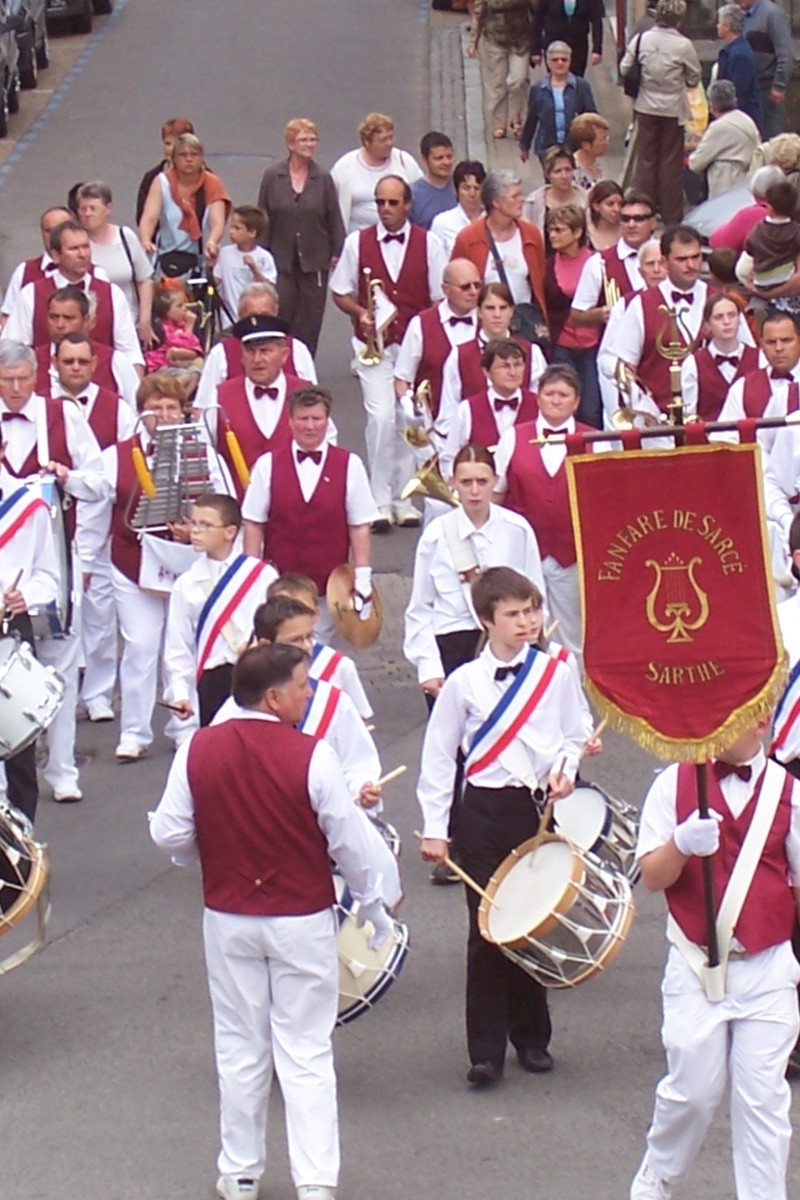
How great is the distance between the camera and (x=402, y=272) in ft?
45.7

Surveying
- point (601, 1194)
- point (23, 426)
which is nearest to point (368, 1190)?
point (601, 1194)

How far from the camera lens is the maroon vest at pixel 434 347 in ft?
41.1

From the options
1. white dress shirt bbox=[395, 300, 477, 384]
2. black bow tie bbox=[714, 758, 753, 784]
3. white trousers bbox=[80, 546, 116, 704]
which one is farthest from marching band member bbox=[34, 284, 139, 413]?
black bow tie bbox=[714, 758, 753, 784]

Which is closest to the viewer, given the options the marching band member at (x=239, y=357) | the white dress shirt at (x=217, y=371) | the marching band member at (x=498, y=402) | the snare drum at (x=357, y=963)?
the snare drum at (x=357, y=963)

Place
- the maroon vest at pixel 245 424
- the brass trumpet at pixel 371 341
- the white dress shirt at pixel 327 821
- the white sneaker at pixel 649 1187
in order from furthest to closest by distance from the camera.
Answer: the brass trumpet at pixel 371 341
the maroon vest at pixel 245 424
the white dress shirt at pixel 327 821
the white sneaker at pixel 649 1187

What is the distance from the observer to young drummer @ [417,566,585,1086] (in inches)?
302

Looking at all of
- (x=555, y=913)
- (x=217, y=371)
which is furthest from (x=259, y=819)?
(x=217, y=371)

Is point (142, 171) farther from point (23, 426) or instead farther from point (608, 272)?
point (23, 426)

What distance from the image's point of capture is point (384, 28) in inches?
1179

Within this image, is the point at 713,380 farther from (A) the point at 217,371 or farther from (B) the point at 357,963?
(B) the point at 357,963

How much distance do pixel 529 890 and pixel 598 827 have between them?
77 centimetres

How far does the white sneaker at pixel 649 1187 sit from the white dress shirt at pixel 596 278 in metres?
7.62

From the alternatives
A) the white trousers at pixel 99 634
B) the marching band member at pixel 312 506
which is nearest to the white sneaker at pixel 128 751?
the white trousers at pixel 99 634

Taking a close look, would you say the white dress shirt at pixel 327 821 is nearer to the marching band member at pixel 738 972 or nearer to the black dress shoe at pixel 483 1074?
the marching band member at pixel 738 972
